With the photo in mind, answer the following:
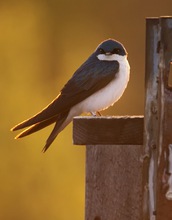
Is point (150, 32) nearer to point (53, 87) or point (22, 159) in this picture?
point (22, 159)

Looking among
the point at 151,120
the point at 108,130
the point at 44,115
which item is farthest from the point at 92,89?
the point at 151,120

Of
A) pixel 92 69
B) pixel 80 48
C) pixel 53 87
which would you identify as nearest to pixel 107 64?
pixel 92 69

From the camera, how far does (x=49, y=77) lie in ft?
28.3

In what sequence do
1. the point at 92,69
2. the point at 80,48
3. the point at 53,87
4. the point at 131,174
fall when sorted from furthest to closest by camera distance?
the point at 80,48
the point at 53,87
the point at 92,69
the point at 131,174

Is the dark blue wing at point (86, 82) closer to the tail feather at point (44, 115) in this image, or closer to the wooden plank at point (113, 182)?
the tail feather at point (44, 115)

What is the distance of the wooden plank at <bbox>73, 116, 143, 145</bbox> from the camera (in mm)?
3062

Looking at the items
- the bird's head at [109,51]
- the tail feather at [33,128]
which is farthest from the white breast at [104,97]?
the tail feather at [33,128]

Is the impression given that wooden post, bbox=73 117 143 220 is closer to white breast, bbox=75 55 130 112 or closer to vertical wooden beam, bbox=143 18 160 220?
vertical wooden beam, bbox=143 18 160 220

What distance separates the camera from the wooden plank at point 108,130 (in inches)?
121

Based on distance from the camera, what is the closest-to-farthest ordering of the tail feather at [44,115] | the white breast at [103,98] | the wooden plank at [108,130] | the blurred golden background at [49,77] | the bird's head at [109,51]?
the wooden plank at [108,130] → the tail feather at [44,115] → the white breast at [103,98] → the bird's head at [109,51] → the blurred golden background at [49,77]

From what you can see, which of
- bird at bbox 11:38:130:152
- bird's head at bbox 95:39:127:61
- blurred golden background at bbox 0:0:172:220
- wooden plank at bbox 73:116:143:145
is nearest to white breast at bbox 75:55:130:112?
bird at bbox 11:38:130:152

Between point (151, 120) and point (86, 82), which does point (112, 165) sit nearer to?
point (151, 120)

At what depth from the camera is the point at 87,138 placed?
3139mm

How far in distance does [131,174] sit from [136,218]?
12 centimetres
